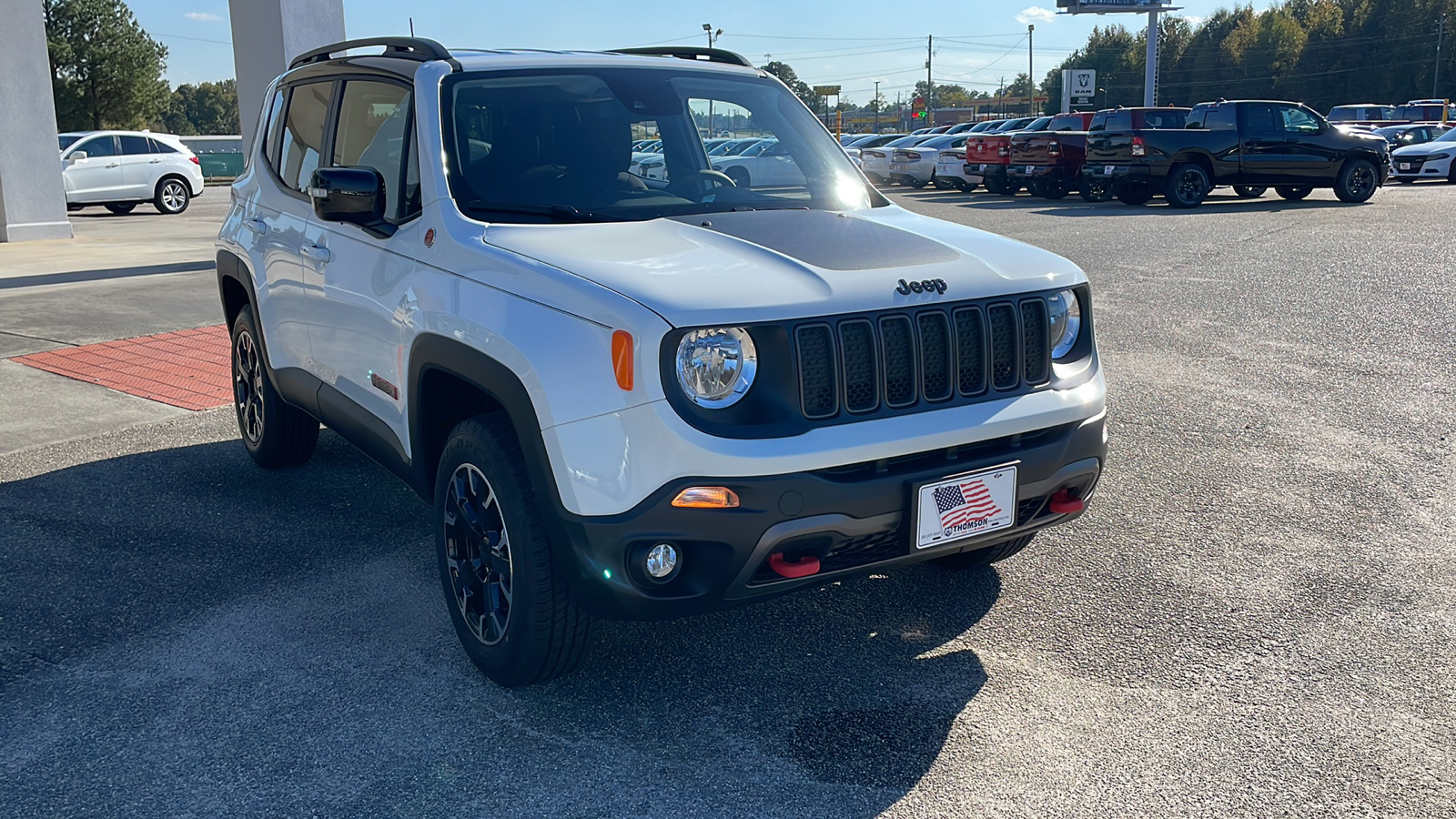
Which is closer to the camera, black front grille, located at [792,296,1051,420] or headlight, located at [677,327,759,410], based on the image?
headlight, located at [677,327,759,410]

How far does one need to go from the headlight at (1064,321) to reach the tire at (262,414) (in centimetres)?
342

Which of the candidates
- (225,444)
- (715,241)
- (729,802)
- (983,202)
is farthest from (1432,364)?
(983,202)

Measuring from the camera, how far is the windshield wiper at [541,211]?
395 centimetres

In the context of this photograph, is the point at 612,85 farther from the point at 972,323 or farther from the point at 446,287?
the point at 972,323

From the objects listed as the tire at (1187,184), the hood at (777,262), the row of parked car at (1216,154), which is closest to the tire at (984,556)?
the hood at (777,262)

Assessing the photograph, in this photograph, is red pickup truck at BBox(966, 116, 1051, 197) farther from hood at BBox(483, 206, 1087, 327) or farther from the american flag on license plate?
the american flag on license plate

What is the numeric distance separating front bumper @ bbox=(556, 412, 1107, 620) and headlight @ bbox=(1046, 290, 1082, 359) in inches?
22.2

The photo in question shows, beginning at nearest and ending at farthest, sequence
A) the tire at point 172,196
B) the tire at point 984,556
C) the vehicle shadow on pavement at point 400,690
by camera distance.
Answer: the vehicle shadow on pavement at point 400,690
the tire at point 984,556
the tire at point 172,196

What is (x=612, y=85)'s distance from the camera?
456 centimetres

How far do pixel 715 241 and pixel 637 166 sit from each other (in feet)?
2.63

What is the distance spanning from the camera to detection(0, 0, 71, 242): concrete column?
1658cm

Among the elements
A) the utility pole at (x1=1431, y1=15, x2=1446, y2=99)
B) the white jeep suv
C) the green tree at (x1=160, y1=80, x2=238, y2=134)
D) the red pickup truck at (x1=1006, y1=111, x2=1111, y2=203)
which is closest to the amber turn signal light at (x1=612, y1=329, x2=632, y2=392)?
the white jeep suv

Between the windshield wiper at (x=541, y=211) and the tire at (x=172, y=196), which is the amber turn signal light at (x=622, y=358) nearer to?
the windshield wiper at (x=541, y=211)

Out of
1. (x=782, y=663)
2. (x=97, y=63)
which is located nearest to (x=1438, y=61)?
(x=97, y=63)
